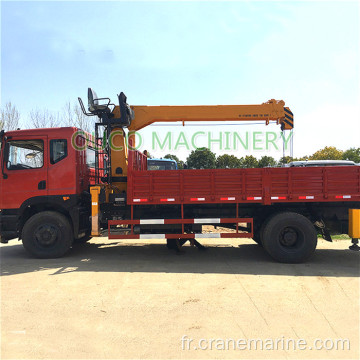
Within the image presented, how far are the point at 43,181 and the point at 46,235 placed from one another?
3.83 ft

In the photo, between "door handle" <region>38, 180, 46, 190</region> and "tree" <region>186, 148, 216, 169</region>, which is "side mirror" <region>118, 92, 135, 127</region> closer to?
"door handle" <region>38, 180, 46, 190</region>

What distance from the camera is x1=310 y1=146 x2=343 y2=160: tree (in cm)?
2722

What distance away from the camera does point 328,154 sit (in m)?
28.3

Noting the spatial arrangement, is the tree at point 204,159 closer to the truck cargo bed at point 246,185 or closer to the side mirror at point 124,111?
the side mirror at point 124,111

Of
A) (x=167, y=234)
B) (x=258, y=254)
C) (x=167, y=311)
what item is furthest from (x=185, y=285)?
(x=258, y=254)

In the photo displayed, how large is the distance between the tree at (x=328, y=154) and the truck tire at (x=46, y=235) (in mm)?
26779

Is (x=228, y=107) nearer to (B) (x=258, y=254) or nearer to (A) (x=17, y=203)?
(B) (x=258, y=254)

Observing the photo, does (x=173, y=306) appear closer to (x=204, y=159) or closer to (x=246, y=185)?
(x=246, y=185)

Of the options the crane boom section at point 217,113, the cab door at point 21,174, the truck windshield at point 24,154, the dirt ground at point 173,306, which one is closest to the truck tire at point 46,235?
the dirt ground at point 173,306

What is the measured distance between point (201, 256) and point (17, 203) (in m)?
4.25

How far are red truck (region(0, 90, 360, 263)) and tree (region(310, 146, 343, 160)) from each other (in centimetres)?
2374

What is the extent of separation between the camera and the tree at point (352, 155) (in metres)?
26.7

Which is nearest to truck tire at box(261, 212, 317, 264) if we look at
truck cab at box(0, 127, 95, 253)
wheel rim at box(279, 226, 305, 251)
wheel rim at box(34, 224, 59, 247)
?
wheel rim at box(279, 226, 305, 251)

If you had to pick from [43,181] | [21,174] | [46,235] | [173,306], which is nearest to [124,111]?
[43,181]
